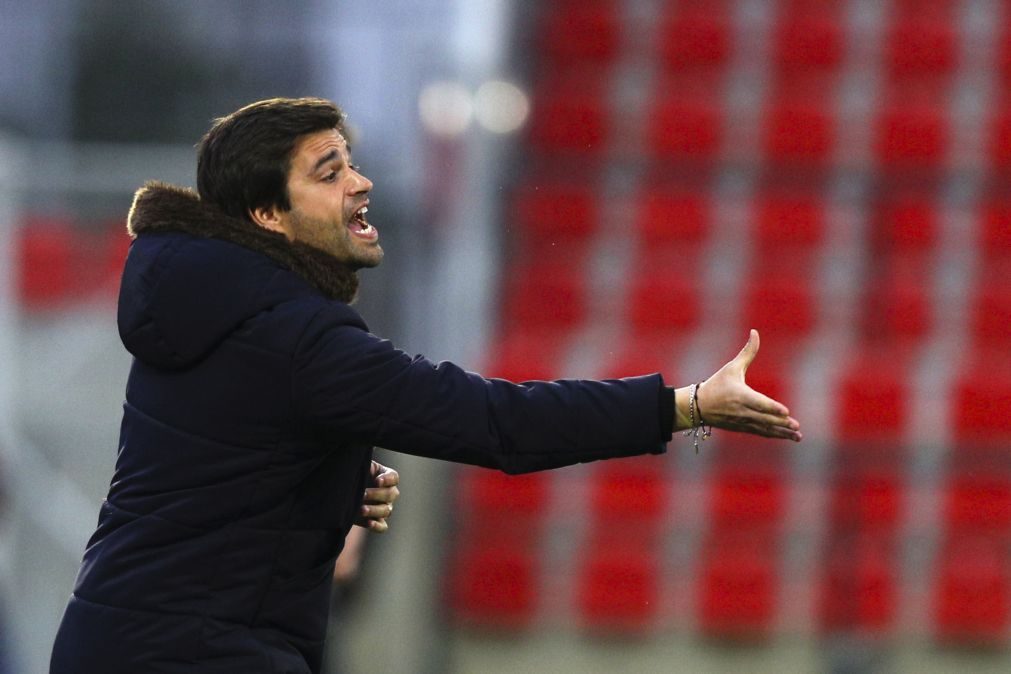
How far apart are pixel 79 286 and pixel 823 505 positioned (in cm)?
271

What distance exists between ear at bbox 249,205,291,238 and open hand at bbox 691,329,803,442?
702 millimetres

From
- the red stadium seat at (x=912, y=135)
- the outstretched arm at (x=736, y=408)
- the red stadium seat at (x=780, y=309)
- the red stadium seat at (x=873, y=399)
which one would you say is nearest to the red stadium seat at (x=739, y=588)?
the red stadium seat at (x=873, y=399)

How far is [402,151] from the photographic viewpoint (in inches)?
255

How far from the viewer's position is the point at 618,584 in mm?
5922

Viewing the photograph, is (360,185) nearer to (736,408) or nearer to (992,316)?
(736,408)

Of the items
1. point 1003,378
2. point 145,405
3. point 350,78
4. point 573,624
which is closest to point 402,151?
point 350,78

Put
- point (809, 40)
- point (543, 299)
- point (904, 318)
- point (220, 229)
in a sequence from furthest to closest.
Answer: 1. point (809, 40)
2. point (543, 299)
3. point (904, 318)
4. point (220, 229)

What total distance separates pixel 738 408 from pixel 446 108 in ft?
12.9

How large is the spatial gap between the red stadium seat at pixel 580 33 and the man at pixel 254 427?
13.8 feet

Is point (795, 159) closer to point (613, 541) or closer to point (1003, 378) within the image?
point (1003, 378)

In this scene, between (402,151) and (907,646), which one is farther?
(402,151)

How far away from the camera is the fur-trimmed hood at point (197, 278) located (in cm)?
241

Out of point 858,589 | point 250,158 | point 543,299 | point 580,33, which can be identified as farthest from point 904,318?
point 250,158

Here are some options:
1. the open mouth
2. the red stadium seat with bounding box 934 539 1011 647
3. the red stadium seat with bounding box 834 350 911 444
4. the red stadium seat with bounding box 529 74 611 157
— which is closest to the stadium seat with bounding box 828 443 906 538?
the red stadium seat with bounding box 834 350 911 444
